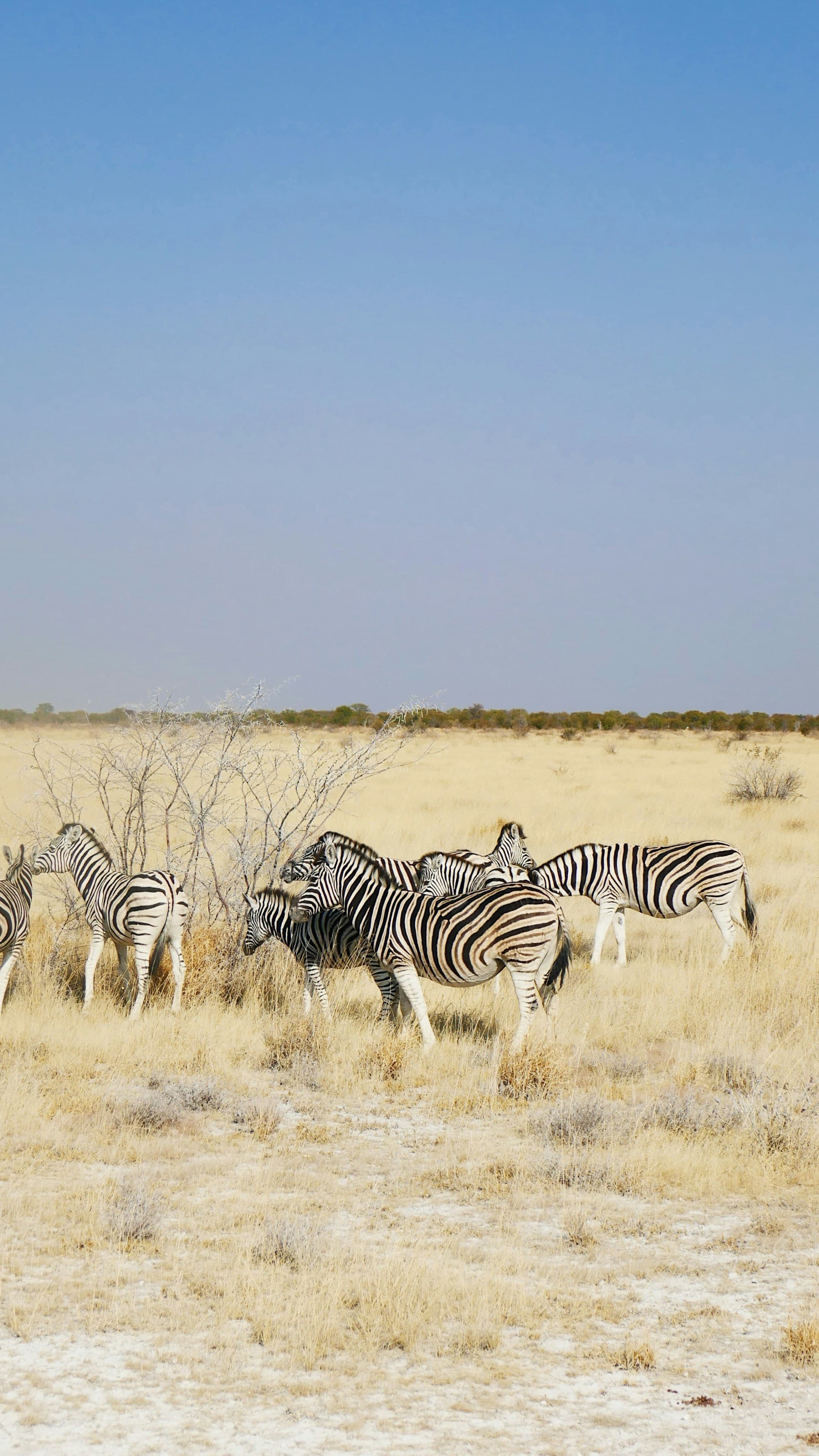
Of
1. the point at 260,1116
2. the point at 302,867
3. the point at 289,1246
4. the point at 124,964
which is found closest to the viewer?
the point at 289,1246

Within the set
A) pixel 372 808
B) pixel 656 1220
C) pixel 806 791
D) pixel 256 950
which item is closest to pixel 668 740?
pixel 806 791

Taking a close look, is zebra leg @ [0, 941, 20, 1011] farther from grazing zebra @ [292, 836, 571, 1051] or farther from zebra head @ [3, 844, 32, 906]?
grazing zebra @ [292, 836, 571, 1051]

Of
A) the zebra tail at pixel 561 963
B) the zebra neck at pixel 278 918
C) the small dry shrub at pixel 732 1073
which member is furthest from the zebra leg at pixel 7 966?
the small dry shrub at pixel 732 1073

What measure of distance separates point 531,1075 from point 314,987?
257 centimetres

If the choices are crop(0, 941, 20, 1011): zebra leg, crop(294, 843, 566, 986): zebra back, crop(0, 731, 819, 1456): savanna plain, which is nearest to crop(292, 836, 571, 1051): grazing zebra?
crop(294, 843, 566, 986): zebra back

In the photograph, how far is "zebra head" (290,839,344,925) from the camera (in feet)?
33.3

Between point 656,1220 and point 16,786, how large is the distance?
26913 mm

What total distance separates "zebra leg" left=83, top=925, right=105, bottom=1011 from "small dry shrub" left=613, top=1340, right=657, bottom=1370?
6.52 m

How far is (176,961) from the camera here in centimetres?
1038

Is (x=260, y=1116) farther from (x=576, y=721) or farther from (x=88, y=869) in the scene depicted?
(x=576, y=721)

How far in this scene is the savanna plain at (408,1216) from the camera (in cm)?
436

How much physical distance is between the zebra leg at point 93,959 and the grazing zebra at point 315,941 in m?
1.30

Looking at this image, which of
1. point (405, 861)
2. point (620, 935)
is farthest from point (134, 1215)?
point (620, 935)

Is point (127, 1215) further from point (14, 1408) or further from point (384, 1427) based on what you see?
point (384, 1427)
